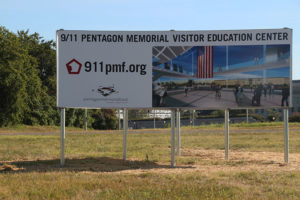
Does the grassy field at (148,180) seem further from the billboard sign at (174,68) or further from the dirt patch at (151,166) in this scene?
the billboard sign at (174,68)

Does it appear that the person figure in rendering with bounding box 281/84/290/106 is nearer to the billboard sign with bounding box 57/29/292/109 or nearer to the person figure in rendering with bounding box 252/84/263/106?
the billboard sign with bounding box 57/29/292/109

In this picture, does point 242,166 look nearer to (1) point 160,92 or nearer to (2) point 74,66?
(1) point 160,92

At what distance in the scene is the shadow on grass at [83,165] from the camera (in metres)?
13.6

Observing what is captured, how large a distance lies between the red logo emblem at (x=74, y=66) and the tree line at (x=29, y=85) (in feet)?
115

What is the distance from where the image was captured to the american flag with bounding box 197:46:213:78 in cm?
1457

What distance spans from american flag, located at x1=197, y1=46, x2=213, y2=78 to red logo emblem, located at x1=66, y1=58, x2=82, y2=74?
394 centimetres

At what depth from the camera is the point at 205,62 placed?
575 inches

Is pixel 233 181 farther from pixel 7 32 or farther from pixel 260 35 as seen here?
pixel 7 32

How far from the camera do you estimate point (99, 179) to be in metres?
11.3

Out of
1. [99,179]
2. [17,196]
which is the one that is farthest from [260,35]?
[17,196]

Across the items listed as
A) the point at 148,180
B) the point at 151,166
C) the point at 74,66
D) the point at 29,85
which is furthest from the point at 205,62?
the point at 29,85

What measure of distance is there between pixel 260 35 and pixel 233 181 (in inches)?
221

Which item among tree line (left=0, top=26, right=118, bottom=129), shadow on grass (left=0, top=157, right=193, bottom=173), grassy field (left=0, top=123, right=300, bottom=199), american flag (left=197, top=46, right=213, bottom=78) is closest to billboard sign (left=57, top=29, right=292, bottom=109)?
american flag (left=197, top=46, right=213, bottom=78)

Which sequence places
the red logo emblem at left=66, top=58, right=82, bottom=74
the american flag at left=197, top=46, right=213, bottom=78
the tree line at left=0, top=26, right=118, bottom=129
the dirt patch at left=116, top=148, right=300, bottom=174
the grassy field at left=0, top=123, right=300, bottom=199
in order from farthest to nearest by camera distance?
the tree line at left=0, top=26, right=118, bottom=129
the red logo emblem at left=66, top=58, right=82, bottom=74
the american flag at left=197, top=46, right=213, bottom=78
the dirt patch at left=116, top=148, right=300, bottom=174
the grassy field at left=0, top=123, right=300, bottom=199
